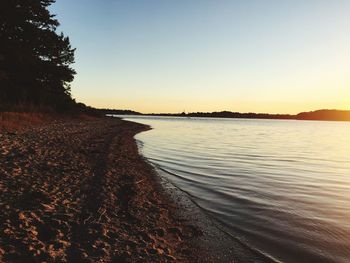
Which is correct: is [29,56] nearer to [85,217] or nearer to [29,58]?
[29,58]

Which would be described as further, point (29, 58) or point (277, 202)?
point (29, 58)

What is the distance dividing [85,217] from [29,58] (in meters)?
34.1

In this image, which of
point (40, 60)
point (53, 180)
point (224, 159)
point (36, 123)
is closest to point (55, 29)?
point (40, 60)

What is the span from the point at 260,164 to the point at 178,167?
19.5 feet

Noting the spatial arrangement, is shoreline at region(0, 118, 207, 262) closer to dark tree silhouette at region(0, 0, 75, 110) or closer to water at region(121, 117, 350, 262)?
water at region(121, 117, 350, 262)

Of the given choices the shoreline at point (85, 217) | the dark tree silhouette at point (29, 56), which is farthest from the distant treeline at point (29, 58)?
the shoreline at point (85, 217)

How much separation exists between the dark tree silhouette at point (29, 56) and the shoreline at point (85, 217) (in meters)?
22.7

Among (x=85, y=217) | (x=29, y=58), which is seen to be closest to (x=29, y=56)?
(x=29, y=58)

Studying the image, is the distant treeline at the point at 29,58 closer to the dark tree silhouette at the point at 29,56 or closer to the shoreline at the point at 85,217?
the dark tree silhouette at the point at 29,56

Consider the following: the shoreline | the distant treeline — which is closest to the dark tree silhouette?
the distant treeline

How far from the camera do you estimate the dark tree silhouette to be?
35.7 metres

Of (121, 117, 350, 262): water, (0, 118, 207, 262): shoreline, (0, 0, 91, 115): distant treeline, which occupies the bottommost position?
(121, 117, 350, 262): water

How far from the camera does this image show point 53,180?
37.4 ft

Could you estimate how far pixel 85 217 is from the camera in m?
8.12
